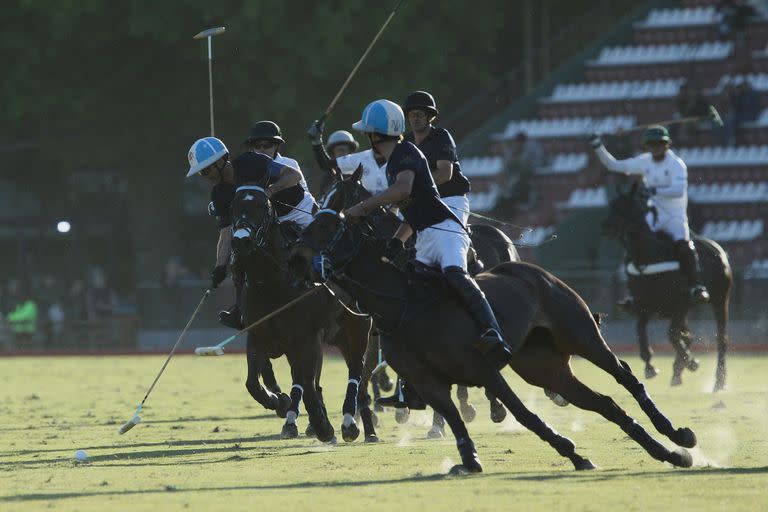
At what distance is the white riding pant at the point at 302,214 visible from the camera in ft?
41.4

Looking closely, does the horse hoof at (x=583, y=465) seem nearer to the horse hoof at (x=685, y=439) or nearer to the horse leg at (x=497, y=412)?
the horse hoof at (x=685, y=439)

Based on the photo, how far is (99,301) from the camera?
33062mm

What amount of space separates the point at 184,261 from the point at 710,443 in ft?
73.2

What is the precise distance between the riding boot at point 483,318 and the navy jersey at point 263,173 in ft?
8.30

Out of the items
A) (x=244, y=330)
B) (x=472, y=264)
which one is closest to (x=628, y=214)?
(x=472, y=264)

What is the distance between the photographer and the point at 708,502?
865cm

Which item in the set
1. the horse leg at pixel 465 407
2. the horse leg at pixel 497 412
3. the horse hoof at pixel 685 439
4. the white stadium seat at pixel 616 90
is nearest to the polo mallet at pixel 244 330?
the horse leg at pixel 497 412

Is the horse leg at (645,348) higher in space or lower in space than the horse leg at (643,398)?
lower

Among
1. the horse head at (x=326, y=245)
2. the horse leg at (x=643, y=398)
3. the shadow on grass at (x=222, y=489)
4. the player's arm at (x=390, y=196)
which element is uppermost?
the player's arm at (x=390, y=196)

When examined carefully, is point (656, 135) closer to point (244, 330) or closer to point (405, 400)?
point (405, 400)

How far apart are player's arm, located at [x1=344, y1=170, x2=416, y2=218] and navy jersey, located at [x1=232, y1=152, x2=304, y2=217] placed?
89.5 inches

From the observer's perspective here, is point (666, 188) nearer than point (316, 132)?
No

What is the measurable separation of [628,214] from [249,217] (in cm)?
816

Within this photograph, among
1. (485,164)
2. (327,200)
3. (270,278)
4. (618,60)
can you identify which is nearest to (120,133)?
(485,164)
